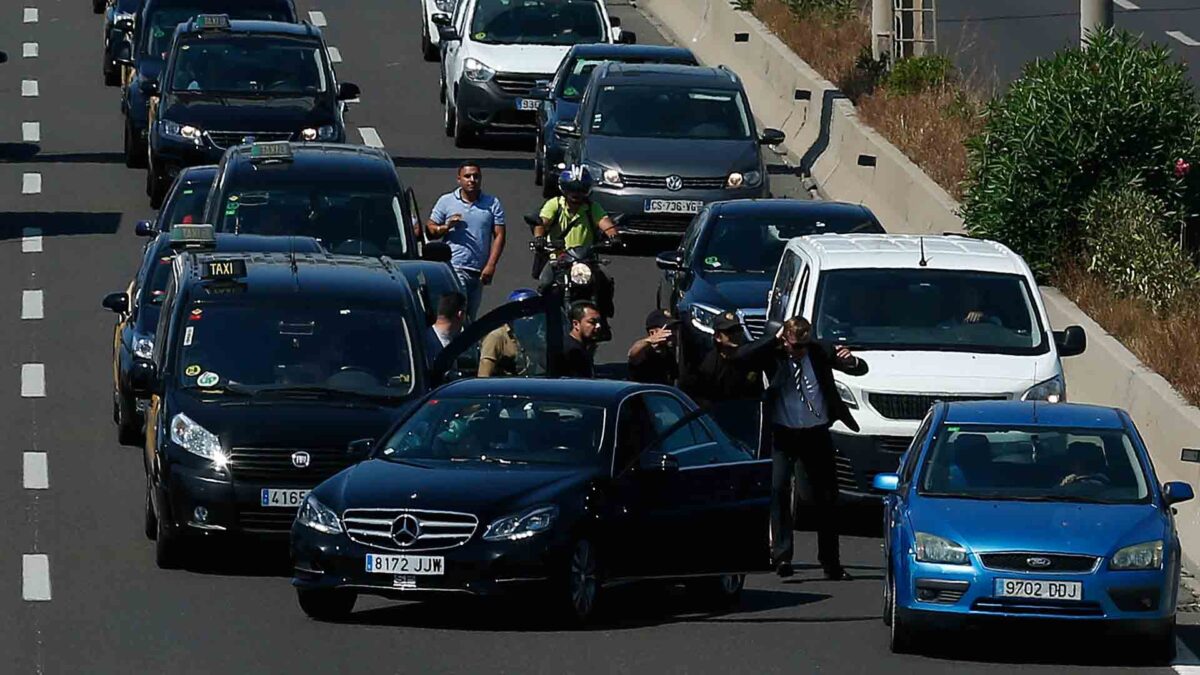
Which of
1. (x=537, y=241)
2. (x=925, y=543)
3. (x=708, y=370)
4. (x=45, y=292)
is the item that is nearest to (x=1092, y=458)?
(x=925, y=543)

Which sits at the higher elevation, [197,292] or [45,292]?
[197,292]

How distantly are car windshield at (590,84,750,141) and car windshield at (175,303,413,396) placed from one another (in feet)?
39.9

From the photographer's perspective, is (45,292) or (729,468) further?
(45,292)

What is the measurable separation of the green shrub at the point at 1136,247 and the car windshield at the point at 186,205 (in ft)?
24.6

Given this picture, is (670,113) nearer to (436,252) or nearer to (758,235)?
(758,235)

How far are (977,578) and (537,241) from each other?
9230 mm

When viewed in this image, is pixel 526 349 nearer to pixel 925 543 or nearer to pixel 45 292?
pixel 925 543

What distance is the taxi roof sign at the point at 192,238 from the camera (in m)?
20.1

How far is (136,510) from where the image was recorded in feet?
63.9

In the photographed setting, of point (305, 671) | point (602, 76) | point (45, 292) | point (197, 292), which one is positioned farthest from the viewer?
point (602, 76)

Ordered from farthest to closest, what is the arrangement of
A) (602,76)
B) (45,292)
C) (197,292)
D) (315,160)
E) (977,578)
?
1. (602,76)
2. (45,292)
3. (315,160)
4. (197,292)
5. (977,578)

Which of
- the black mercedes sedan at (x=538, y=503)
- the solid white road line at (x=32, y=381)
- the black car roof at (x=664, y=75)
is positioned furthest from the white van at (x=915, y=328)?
the black car roof at (x=664, y=75)

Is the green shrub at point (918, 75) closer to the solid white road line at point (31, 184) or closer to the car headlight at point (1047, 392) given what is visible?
the solid white road line at point (31, 184)

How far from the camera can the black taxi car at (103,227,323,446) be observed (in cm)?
2106
